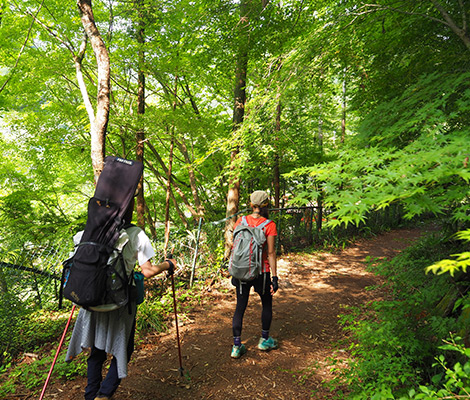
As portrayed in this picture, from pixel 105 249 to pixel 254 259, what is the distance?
5.28ft

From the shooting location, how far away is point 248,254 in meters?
3.09

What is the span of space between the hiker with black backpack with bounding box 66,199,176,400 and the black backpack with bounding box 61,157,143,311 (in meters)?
0.09

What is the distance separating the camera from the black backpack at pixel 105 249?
195cm

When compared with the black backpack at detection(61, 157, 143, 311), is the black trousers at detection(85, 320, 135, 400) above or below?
below

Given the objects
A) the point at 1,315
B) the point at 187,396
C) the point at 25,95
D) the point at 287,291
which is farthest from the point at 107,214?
the point at 25,95

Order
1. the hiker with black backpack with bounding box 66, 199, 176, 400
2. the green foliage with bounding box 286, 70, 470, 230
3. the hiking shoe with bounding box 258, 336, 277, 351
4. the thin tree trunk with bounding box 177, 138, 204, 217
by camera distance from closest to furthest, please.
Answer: the green foliage with bounding box 286, 70, 470, 230 → the hiker with black backpack with bounding box 66, 199, 176, 400 → the hiking shoe with bounding box 258, 336, 277, 351 → the thin tree trunk with bounding box 177, 138, 204, 217

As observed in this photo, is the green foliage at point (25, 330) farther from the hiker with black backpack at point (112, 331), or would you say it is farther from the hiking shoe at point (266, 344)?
the hiking shoe at point (266, 344)

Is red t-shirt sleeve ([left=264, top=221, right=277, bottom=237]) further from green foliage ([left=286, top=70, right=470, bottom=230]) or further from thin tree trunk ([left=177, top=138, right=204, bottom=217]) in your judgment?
thin tree trunk ([left=177, top=138, right=204, bottom=217])

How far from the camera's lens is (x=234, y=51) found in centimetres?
582

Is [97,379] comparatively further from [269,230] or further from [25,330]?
[25,330]

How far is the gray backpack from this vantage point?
10.1 feet

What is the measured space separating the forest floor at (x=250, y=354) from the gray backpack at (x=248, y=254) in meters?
1.11

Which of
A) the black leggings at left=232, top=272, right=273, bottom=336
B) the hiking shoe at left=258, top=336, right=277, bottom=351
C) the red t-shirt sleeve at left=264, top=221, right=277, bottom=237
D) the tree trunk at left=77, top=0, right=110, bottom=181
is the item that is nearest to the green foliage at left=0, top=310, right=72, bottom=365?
the tree trunk at left=77, top=0, right=110, bottom=181

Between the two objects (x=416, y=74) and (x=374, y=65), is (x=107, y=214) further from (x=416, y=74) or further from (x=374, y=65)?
(x=374, y=65)
